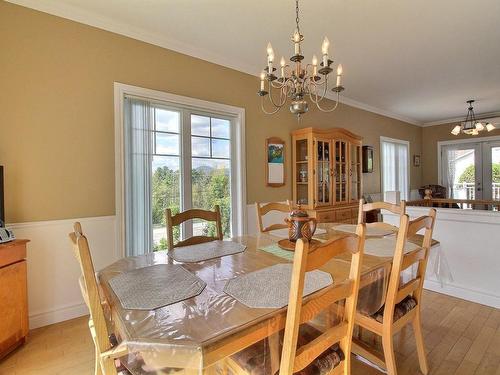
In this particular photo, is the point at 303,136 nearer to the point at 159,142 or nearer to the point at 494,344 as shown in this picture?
the point at 159,142

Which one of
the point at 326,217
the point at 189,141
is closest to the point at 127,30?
the point at 189,141

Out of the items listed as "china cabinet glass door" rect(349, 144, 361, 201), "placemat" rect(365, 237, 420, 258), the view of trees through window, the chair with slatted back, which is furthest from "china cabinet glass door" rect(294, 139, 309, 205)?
the chair with slatted back

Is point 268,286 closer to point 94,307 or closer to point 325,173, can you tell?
point 94,307

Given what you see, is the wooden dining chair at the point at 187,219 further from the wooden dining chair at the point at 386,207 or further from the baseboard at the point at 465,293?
the baseboard at the point at 465,293

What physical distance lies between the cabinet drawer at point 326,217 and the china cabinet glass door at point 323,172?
14cm

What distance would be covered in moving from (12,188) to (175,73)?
1731 mm

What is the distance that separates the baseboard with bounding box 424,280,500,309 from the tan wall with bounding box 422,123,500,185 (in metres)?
4.69

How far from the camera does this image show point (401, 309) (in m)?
1.49

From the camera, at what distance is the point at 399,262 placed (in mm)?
1276

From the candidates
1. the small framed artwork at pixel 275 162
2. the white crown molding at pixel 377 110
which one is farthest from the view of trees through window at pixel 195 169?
the white crown molding at pixel 377 110

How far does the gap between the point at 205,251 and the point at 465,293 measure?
2.61 metres

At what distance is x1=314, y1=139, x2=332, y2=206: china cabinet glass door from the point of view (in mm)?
3705

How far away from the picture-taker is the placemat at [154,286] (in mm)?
969

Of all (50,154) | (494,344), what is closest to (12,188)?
(50,154)
